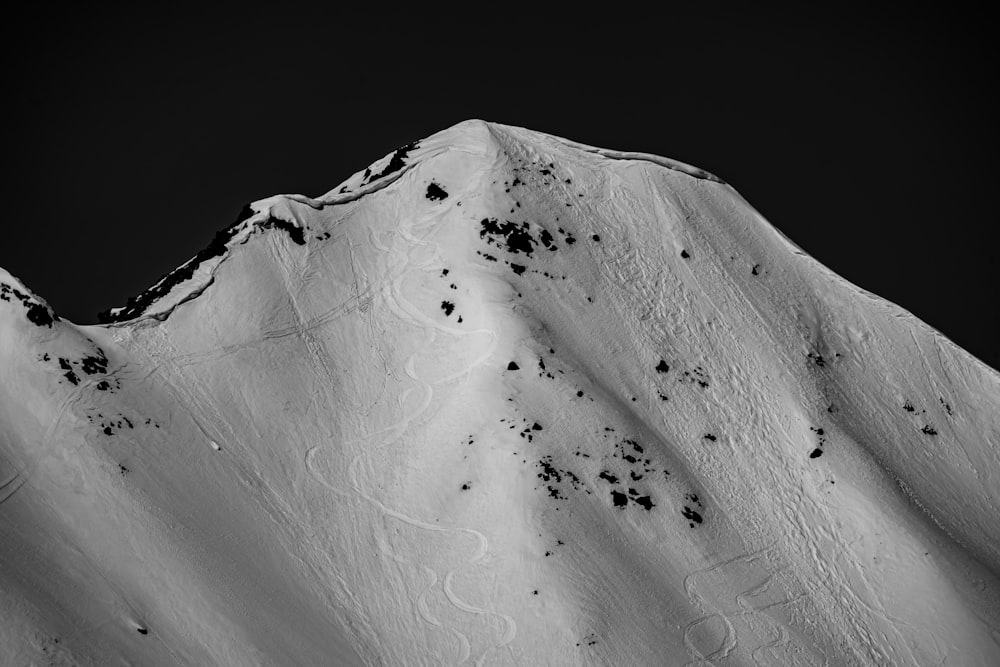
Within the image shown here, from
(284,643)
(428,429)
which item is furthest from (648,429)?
(284,643)

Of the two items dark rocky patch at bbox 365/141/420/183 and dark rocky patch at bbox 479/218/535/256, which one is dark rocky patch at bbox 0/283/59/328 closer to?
dark rocky patch at bbox 365/141/420/183

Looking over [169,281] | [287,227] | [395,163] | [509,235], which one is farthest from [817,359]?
[169,281]

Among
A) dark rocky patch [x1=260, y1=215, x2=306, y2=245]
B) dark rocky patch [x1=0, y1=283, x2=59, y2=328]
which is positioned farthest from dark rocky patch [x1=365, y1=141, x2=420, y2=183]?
dark rocky patch [x1=0, y1=283, x2=59, y2=328]

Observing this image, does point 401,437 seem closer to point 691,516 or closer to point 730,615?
point 691,516

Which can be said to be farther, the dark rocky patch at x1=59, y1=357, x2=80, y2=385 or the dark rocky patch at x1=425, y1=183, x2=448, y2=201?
the dark rocky patch at x1=425, y1=183, x2=448, y2=201

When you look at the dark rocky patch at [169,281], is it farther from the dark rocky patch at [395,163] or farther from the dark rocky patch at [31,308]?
the dark rocky patch at [395,163]

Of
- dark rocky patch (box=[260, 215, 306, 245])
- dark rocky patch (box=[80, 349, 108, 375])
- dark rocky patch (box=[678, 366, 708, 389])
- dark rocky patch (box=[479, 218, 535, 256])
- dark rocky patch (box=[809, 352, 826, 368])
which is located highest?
dark rocky patch (box=[260, 215, 306, 245])

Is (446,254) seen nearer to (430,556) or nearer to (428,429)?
(428,429)
